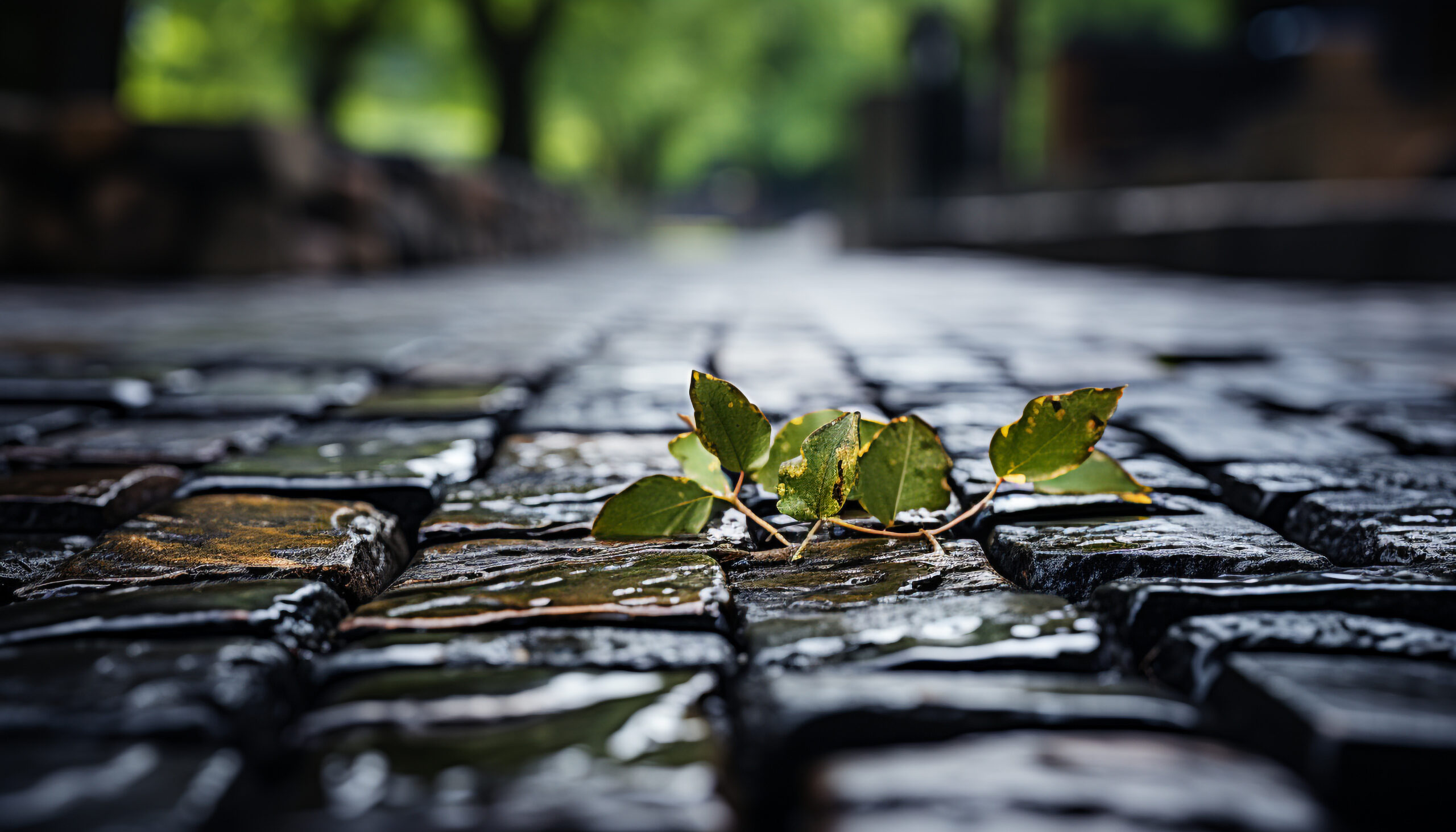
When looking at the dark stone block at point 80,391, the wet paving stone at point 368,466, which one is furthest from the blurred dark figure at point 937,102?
the wet paving stone at point 368,466

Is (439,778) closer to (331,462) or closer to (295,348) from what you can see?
(331,462)

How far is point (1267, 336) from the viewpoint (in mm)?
3361

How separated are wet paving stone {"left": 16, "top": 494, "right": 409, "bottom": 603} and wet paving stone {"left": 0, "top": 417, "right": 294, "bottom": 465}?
317mm

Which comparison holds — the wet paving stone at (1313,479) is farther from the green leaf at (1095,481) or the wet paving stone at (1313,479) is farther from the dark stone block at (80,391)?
the dark stone block at (80,391)

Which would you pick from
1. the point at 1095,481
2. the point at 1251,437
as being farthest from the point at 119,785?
the point at 1251,437

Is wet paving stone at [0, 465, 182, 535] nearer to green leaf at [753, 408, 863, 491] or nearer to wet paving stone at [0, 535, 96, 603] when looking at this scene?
wet paving stone at [0, 535, 96, 603]

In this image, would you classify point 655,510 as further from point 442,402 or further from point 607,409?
point 442,402

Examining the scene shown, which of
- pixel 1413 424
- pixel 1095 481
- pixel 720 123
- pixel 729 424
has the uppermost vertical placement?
pixel 720 123

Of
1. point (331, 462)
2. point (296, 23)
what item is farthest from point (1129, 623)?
point (296, 23)

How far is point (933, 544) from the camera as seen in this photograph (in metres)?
1.09

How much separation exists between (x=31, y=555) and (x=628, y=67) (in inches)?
865

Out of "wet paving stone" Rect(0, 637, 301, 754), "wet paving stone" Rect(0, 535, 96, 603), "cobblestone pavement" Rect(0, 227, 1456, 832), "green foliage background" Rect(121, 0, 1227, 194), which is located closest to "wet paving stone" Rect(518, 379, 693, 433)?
"cobblestone pavement" Rect(0, 227, 1456, 832)

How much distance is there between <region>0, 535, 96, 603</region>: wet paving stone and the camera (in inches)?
39.9

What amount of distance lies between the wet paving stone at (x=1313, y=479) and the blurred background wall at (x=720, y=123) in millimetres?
4913
